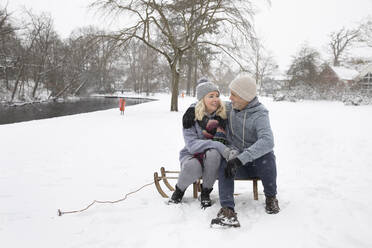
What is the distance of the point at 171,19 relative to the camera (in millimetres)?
12008

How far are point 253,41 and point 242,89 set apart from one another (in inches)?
340

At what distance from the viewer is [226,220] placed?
1.84 meters

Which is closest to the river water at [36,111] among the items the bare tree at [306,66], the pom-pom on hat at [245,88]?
the pom-pom on hat at [245,88]

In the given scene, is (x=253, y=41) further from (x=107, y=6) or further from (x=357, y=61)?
(x=357, y=61)

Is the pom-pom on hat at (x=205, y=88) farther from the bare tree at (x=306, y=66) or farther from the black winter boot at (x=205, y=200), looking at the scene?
the bare tree at (x=306, y=66)

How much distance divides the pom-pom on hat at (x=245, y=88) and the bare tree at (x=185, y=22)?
8516 millimetres

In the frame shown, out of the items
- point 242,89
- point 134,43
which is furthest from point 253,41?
point 242,89

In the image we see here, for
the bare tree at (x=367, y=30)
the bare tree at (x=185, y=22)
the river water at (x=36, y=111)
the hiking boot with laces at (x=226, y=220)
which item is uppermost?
the bare tree at (x=367, y=30)

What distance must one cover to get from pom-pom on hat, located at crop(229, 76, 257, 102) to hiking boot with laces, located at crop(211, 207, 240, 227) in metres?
1.01

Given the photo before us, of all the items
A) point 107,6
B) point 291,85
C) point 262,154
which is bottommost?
point 262,154

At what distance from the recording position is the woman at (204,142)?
6.82ft

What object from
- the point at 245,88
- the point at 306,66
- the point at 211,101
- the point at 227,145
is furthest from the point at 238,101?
the point at 306,66

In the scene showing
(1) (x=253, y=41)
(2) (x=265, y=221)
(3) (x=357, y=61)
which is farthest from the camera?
(3) (x=357, y=61)

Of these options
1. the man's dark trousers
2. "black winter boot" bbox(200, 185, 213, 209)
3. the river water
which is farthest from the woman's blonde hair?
the river water
